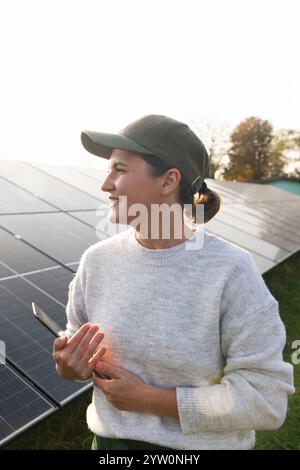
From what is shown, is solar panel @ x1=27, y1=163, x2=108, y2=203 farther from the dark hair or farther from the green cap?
the green cap

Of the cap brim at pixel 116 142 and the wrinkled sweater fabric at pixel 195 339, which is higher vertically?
the cap brim at pixel 116 142

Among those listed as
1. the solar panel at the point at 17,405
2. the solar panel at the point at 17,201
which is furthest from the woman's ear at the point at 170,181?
the solar panel at the point at 17,201

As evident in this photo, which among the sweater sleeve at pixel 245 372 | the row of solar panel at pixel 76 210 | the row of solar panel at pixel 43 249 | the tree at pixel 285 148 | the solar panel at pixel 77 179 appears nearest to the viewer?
the sweater sleeve at pixel 245 372

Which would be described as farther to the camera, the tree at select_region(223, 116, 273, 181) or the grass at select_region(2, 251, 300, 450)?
the tree at select_region(223, 116, 273, 181)

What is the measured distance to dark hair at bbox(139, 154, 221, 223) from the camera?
1.94m

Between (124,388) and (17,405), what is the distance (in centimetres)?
174

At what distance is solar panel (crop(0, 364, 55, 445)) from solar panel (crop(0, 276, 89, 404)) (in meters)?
0.10

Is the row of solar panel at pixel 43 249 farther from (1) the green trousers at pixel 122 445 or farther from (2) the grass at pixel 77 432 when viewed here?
(1) the green trousers at pixel 122 445

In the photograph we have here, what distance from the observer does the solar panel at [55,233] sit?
6.11m

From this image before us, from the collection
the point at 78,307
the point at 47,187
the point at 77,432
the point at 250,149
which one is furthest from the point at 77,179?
the point at 250,149

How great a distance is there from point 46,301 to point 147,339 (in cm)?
302

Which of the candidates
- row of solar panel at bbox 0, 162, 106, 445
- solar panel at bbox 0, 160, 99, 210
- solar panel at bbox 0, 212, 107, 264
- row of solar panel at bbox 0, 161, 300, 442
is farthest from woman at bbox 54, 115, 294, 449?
solar panel at bbox 0, 160, 99, 210

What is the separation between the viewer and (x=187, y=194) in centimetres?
210

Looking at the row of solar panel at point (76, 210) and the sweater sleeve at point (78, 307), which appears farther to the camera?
the row of solar panel at point (76, 210)
